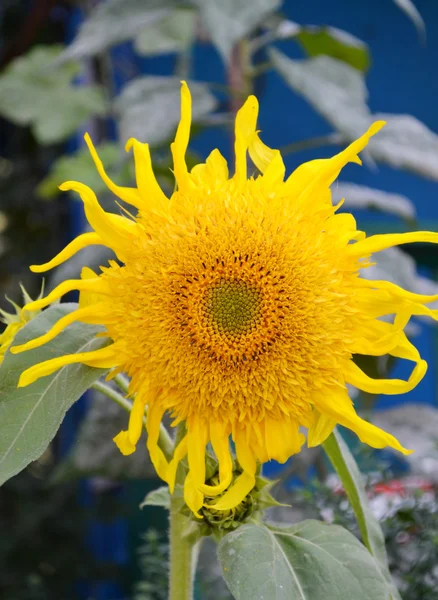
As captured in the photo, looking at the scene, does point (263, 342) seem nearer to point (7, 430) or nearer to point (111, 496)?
point (7, 430)

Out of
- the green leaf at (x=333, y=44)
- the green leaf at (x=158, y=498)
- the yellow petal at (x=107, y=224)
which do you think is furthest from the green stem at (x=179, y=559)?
the green leaf at (x=333, y=44)

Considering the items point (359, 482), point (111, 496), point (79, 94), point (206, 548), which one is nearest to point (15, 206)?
point (79, 94)

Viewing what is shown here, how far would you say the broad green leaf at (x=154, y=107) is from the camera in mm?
887

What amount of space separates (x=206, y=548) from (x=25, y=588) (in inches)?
21.9

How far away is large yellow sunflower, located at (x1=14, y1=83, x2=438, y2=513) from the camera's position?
1.24 feet

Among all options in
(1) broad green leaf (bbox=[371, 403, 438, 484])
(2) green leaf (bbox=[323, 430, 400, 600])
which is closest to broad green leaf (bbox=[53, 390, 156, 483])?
(1) broad green leaf (bbox=[371, 403, 438, 484])

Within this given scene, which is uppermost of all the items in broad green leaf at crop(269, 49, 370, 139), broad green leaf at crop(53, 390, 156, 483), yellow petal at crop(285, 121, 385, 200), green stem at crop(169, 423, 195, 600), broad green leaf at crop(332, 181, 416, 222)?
yellow petal at crop(285, 121, 385, 200)

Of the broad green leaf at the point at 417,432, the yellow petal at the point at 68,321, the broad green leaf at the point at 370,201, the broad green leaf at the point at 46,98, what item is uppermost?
the yellow petal at the point at 68,321

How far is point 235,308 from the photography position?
15.1 inches

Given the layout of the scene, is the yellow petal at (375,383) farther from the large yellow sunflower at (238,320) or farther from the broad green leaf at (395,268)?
the broad green leaf at (395,268)

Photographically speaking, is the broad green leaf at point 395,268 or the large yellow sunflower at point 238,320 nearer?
the large yellow sunflower at point 238,320

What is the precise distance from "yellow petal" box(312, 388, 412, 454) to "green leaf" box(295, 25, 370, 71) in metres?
0.77

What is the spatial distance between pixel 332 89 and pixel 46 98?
0.67m

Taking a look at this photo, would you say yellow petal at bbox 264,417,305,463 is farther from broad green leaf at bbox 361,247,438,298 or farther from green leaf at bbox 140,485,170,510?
broad green leaf at bbox 361,247,438,298
